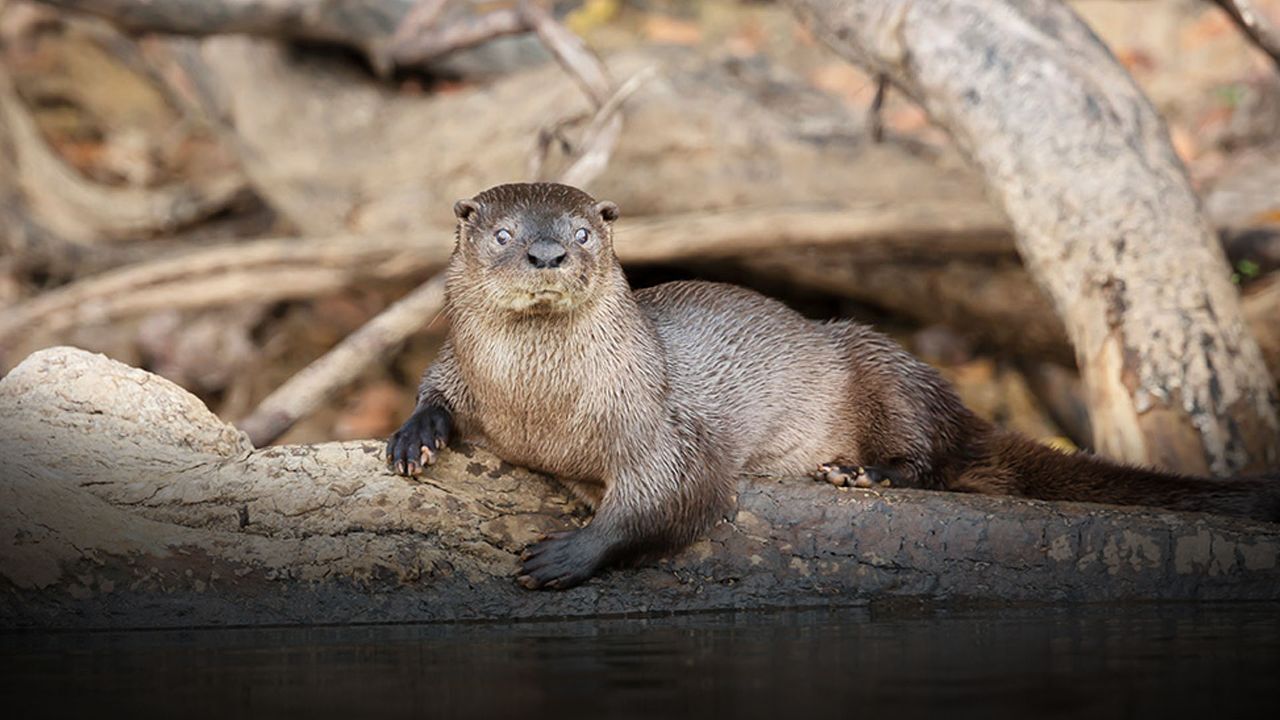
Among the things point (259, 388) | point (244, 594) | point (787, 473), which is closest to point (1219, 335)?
point (787, 473)

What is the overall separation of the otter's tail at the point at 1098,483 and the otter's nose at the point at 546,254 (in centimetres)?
120

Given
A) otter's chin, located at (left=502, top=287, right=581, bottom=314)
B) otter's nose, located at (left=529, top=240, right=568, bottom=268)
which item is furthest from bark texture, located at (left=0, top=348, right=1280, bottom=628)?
otter's nose, located at (left=529, top=240, right=568, bottom=268)

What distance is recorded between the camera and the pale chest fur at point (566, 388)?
304 cm

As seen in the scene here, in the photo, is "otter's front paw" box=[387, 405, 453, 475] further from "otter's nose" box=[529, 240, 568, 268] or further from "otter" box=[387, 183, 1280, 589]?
"otter's nose" box=[529, 240, 568, 268]

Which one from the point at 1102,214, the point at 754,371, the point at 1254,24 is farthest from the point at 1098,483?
the point at 1254,24

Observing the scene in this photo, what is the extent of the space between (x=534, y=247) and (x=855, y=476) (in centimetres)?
93

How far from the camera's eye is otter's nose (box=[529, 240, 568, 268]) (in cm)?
284

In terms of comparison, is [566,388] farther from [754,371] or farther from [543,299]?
[754,371]

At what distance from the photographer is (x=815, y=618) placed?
289cm

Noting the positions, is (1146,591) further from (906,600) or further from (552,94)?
(552,94)

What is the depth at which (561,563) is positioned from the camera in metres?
2.96

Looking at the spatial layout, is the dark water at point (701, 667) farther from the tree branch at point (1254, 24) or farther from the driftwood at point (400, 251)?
the driftwood at point (400, 251)

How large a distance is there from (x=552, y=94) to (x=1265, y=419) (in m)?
2.90

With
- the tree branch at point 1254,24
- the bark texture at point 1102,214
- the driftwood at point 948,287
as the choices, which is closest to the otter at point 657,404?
the bark texture at point 1102,214
